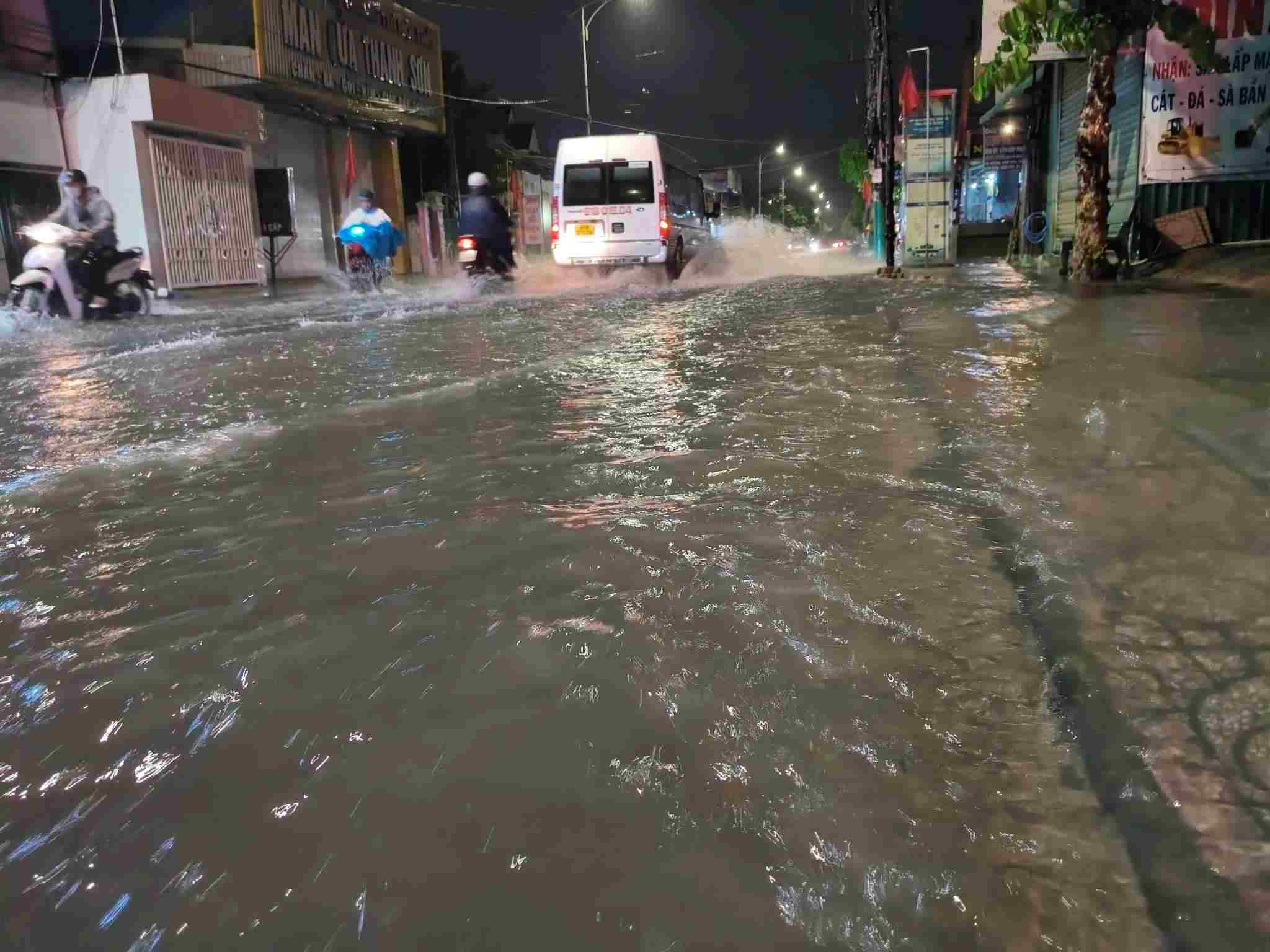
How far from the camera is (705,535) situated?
3189 mm

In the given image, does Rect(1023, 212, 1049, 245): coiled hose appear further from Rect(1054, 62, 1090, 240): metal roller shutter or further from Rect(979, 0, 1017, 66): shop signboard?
Rect(979, 0, 1017, 66): shop signboard

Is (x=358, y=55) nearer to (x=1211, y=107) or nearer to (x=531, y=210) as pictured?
(x=531, y=210)

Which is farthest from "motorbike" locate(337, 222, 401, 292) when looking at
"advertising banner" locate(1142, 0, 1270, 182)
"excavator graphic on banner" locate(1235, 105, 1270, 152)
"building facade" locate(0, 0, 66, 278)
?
"excavator graphic on banner" locate(1235, 105, 1270, 152)

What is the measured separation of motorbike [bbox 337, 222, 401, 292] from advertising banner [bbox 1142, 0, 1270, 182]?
10778 millimetres

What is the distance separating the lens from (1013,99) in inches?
935

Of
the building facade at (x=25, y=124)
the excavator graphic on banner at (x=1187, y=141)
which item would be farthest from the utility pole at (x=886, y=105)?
the building facade at (x=25, y=124)

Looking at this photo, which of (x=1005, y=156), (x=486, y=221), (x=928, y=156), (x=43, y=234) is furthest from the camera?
(x=1005, y=156)

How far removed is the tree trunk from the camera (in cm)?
1212

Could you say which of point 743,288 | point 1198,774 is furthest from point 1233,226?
point 1198,774

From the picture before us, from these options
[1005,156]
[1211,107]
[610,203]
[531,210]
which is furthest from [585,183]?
[531,210]

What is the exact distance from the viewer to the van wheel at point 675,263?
15414mm

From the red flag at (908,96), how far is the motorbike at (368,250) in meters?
15.0

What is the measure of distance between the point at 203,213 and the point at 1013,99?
18598 millimetres

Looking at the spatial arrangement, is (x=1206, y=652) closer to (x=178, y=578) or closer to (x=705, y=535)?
(x=705, y=535)
